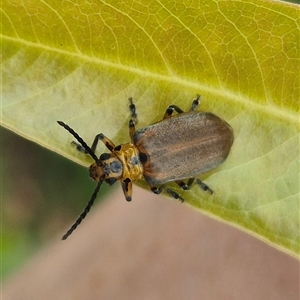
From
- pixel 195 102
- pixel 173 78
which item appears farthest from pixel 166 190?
pixel 173 78

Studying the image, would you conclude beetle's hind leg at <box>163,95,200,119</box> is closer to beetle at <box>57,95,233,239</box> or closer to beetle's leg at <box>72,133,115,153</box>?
beetle at <box>57,95,233,239</box>

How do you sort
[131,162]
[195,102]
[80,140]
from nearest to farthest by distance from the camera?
[80,140]
[195,102]
[131,162]

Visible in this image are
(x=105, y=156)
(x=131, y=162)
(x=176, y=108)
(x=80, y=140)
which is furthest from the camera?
(x=131, y=162)

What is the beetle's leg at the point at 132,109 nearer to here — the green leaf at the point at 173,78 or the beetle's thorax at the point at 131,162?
the green leaf at the point at 173,78

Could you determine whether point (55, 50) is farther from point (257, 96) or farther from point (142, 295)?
point (142, 295)

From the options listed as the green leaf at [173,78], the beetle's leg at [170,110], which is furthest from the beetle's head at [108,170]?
the green leaf at [173,78]

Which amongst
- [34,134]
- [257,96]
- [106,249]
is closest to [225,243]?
[106,249]

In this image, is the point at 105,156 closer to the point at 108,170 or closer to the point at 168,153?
the point at 108,170

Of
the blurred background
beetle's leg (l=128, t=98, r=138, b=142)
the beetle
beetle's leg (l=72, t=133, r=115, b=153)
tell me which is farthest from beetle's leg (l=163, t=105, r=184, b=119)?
the blurred background
